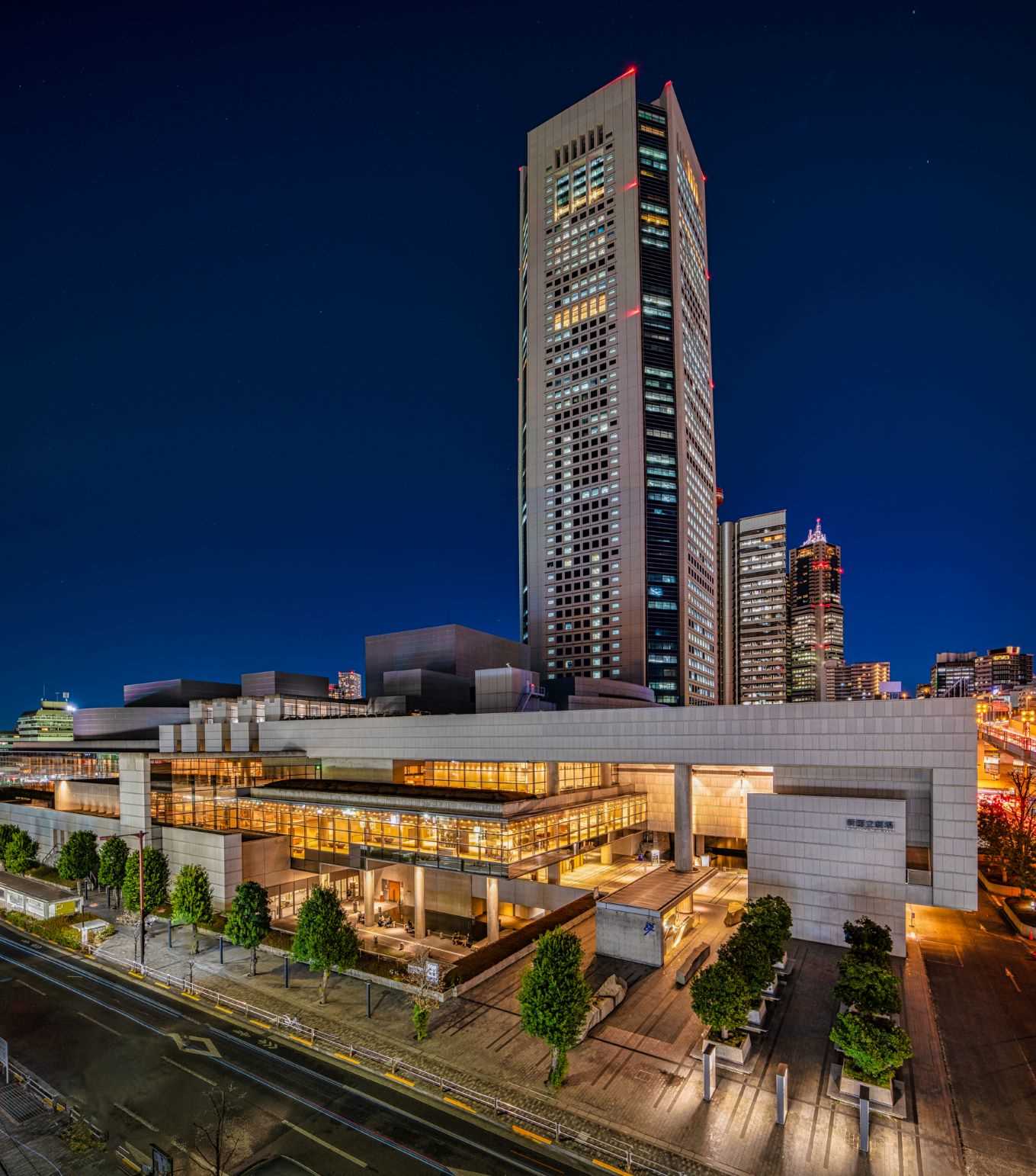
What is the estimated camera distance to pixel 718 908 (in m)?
52.3

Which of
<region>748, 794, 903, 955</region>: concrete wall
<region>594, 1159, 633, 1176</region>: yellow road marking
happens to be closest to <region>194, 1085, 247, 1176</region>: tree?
<region>594, 1159, 633, 1176</region>: yellow road marking

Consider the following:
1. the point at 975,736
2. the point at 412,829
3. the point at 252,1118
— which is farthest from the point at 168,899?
the point at 975,736

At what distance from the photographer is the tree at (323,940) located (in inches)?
1444

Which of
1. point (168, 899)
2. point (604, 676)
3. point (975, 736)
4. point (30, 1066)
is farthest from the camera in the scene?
point (604, 676)

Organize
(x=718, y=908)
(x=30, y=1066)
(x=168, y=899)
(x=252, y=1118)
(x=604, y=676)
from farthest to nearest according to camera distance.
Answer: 1. (x=604, y=676)
2. (x=168, y=899)
3. (x=718, y=908)
4. (x=30, y=1066)
5. (x=252, y=1118)

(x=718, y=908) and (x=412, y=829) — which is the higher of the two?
(x=412, y=829)

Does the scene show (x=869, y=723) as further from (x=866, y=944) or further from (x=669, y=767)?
(x=669, y=767)

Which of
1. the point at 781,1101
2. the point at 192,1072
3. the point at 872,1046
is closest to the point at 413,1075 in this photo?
the point at 192,1072

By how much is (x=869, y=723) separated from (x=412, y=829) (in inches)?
1471

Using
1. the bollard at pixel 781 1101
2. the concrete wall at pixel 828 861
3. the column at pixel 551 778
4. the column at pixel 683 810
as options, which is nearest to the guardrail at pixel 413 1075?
the bollard at pixel 781 1101

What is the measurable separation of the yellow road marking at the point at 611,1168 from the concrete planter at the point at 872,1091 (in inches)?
421

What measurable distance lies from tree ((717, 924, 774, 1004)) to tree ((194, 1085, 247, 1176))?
22.2 meters

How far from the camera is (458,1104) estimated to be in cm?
2716

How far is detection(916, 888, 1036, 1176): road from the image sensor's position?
80.9ft
